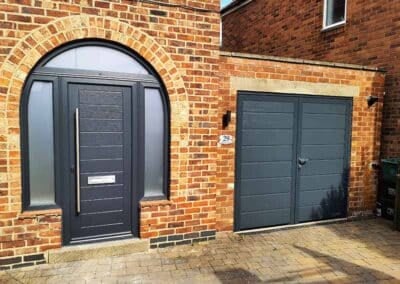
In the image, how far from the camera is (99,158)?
154 inches

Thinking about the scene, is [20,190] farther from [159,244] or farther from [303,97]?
[303,97]

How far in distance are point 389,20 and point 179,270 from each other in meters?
5.76

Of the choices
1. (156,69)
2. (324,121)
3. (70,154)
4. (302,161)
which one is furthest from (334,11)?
(70,154)

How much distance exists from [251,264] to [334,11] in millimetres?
6083

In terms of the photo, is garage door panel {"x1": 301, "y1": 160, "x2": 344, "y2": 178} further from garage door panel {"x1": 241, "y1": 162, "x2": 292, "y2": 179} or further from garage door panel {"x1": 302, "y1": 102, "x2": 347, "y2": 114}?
garage door panel {"x1": 302, "y1": 102, "x2": 347, "y2": 114}

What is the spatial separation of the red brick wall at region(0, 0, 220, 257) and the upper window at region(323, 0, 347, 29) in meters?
4.08

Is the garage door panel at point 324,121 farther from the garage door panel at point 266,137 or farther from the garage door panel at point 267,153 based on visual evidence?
the garage door panel at point 267,153

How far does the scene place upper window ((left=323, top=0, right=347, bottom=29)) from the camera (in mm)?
6906

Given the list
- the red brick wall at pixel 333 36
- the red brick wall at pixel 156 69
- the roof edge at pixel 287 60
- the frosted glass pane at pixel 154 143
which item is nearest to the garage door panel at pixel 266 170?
the red brick wall at pixel 156 69

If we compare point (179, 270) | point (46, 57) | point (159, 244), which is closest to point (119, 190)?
point (159, 244)

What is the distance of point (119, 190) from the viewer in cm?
404

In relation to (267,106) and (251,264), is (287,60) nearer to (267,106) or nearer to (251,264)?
(267,106)

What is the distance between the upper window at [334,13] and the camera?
691cm

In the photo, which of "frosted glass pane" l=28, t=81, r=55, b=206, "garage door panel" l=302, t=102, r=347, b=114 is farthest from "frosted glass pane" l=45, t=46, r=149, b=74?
"garage door panel" l=302, t=102, r=347, b=114
